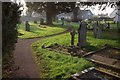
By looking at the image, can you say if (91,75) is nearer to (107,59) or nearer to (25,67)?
(107,59)

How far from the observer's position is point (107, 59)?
1090cm

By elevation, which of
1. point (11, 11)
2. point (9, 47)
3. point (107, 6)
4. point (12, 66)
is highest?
point (107, 6)

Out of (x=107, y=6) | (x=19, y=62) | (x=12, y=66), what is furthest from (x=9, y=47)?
(x=107, y=6)

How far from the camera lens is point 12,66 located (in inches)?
393

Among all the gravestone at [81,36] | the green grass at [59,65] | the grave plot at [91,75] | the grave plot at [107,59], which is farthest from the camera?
the gravestone at [81,36]

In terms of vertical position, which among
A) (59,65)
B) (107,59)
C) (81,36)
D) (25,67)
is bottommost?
(25,67)

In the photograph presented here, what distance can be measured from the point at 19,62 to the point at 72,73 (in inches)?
131

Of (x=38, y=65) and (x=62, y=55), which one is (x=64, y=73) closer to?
(x=38, y=65)

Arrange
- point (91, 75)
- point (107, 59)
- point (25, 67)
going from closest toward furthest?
point (91, 75) < point (25, 67) < point (107, 59)

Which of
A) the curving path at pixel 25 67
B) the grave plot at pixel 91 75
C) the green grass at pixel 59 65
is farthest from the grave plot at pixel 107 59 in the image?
the curving path at pixel 25 67

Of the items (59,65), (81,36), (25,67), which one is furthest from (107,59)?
(25,67)

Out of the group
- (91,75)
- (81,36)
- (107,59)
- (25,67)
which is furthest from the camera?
(81,36)

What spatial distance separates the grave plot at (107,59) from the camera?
9248mm

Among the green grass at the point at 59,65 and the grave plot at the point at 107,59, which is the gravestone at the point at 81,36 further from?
the green grass at the point at 59,65
